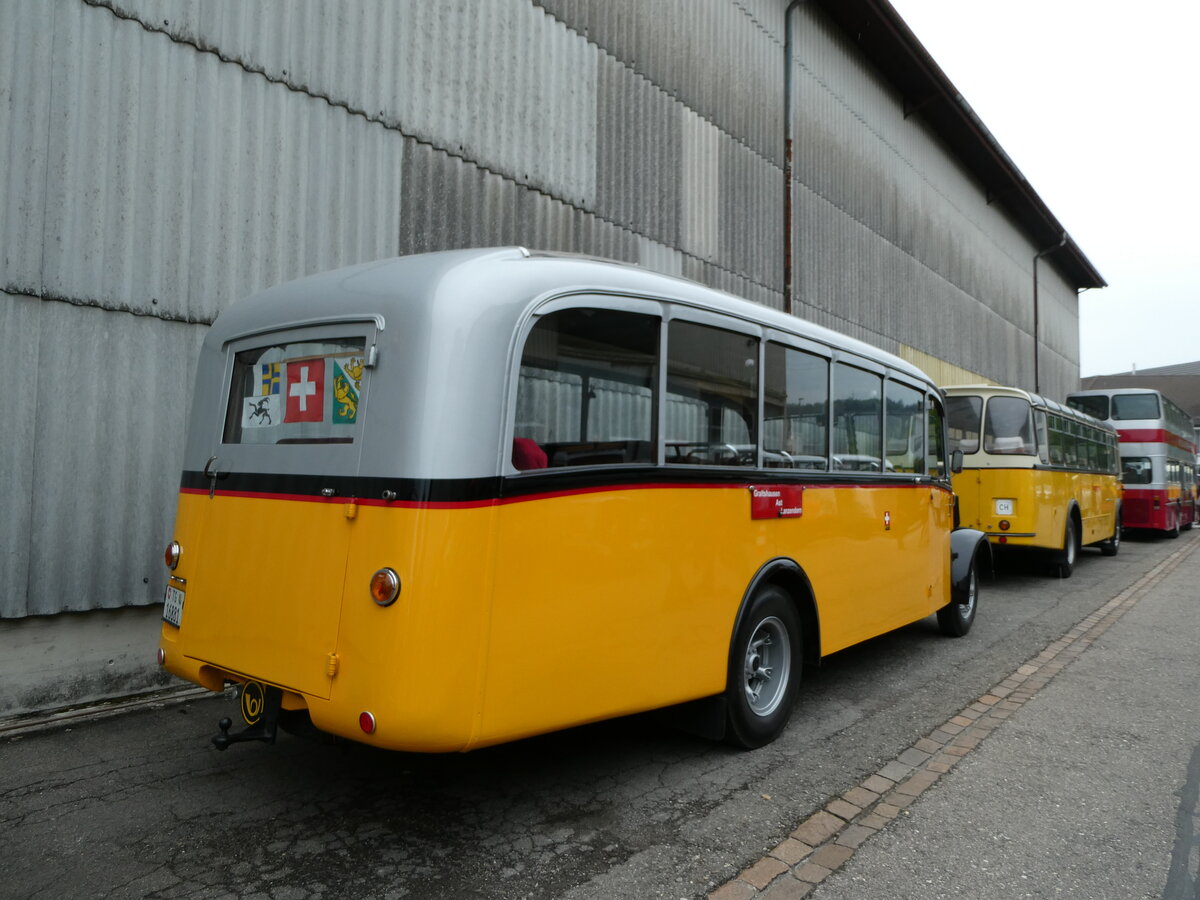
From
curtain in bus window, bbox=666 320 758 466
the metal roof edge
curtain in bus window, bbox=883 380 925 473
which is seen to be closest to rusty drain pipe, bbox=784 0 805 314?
the metal roof edge

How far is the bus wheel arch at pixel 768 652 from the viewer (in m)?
4.39

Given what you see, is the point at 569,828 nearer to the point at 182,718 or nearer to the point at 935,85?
the point at 182,718

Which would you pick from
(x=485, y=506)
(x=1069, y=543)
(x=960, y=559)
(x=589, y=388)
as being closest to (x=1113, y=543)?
(x=1069, y=543)

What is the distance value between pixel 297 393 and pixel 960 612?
21.0 feet

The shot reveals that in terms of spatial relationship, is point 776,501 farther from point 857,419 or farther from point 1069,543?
point 1069,543

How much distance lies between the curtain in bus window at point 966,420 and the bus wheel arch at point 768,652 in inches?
293

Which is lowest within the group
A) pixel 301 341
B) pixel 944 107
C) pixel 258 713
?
pixel 258 713

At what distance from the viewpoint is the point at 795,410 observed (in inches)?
195

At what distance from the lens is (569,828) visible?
3.59m

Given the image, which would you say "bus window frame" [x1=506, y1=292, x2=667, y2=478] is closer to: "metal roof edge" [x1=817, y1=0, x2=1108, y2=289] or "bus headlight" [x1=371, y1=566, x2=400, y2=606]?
"bus headlight" [x1=371, y1=566, x2=400, y2=606]

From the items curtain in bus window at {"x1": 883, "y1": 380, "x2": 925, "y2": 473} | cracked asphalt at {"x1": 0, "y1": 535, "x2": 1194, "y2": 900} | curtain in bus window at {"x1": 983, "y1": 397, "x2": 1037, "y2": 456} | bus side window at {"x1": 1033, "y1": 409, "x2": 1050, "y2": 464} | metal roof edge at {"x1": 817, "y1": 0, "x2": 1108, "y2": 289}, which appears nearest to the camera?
cracked asphalt at {"x1": 0, "y1": 535, "x2": 1194, "y2": 900}

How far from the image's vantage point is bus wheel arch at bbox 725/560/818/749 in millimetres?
4387

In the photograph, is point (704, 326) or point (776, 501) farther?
point (776, 501)

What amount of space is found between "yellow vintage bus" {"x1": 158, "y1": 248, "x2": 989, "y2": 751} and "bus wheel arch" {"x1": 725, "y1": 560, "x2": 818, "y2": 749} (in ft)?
0.06
